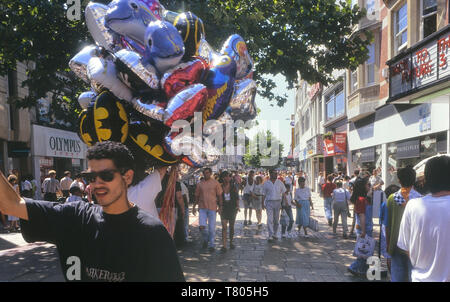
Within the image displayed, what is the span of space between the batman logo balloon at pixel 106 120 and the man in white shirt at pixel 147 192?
0.47 meters

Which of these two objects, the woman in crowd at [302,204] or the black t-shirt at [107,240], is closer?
the black t-shirt at [107,240]

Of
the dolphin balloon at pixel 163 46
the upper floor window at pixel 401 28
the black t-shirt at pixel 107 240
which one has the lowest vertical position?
the black t-shirt at pixel 107 240

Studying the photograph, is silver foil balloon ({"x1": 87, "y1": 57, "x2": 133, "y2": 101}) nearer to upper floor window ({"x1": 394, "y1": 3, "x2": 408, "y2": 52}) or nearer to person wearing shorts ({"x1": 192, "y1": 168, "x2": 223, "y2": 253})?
person wearing shorts ({"x1": 192, "y1": 168, "x2": 223, "y2": 253})

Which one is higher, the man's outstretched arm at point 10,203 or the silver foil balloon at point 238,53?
the silver foil balloon at point 238,53

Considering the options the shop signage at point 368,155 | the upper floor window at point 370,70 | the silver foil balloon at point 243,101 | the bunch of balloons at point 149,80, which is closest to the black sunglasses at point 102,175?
the bunch of balloons at point 149,80

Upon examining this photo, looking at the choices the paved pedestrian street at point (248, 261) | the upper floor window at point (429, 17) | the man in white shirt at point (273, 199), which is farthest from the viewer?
the upper floor window at point (429, 17)

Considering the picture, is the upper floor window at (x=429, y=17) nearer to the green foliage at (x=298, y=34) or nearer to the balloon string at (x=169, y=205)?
the green foliage at (x=298, y=34)

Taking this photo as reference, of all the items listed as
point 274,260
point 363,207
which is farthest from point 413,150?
point 274,260

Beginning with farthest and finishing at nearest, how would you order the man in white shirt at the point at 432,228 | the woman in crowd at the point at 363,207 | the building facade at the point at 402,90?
the building facade at the point at 402,90
the woman in crowd at the point at 363,207
the man in white shirt at the point at 432,228

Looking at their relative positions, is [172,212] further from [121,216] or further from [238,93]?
[121,216]

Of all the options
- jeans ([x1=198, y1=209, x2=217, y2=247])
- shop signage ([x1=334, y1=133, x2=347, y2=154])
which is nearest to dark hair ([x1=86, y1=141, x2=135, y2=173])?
jeans ([x1=198, y1=209, x2=217, y2=247])

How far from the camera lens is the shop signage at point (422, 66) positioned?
24.1 ft

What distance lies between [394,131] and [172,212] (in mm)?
11036

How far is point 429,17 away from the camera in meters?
9.91
